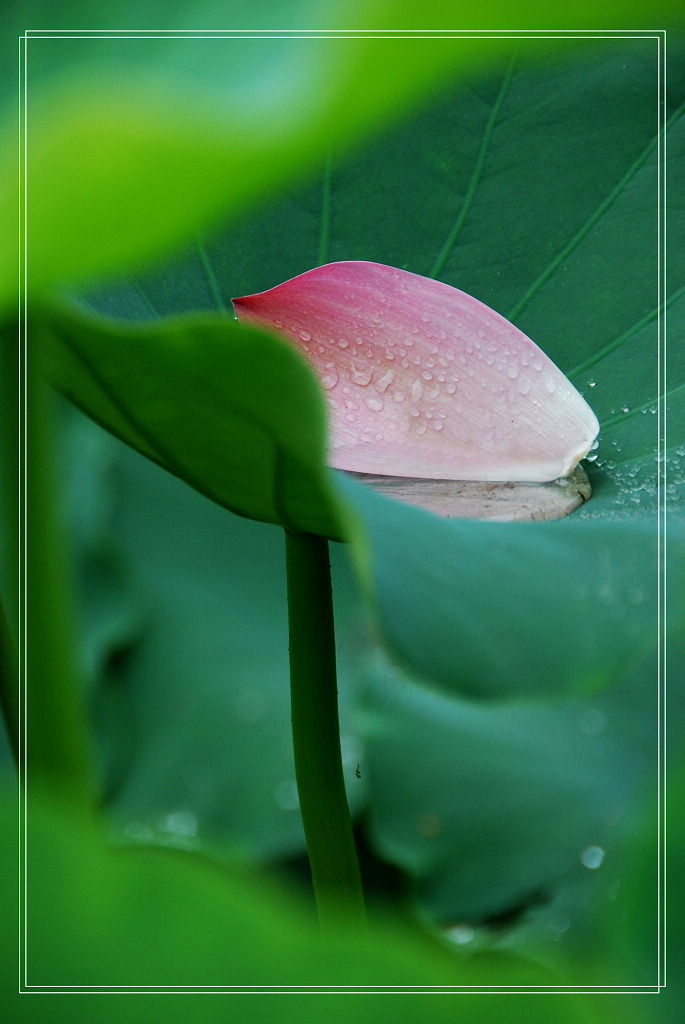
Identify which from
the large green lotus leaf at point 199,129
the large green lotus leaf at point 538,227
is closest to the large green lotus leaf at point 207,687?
the large green lotus leaf at point 538,227

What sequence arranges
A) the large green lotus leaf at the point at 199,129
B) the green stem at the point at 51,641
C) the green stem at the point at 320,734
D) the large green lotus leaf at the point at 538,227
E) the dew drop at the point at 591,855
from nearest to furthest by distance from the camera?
1. the large green lotus leaf at the point at 199,129
2. the green stem at the point at 51,641
3. the green stem at the point at 320,734
4. the large green lotus leaf at the point at 538,227
5. the dew drop at the point at 591,855

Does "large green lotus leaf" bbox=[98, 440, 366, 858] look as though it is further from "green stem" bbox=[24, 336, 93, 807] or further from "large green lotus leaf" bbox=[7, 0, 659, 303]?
"large green lotus leaf" bbox=[7, 0, 659, 303]

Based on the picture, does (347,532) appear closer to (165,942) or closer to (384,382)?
(165,942)

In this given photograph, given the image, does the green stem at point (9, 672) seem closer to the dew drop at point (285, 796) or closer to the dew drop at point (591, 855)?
the dew drop at point (591, 855)

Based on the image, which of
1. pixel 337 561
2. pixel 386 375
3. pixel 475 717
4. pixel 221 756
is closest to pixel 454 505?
pixel 386 375

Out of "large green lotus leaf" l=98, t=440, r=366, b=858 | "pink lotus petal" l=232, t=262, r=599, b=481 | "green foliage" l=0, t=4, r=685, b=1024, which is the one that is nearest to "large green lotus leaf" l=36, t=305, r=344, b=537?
"green foliage" l=0, t=4, r=685, b=1024

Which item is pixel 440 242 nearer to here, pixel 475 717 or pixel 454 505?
pixel 454 505
